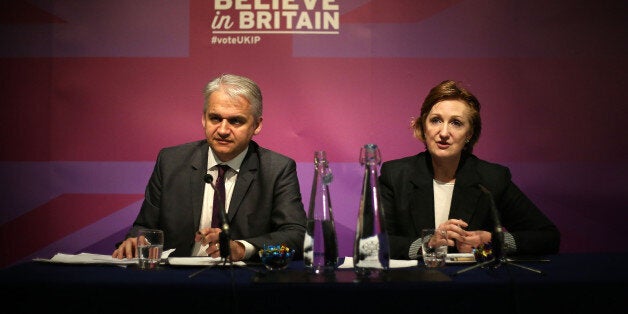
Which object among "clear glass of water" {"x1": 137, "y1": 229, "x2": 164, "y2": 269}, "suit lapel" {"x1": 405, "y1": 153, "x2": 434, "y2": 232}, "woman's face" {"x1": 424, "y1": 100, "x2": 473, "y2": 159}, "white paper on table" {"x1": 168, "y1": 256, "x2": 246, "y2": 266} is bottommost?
"white paper on table" {"x1": 168, "y1": 256, "x2": 246, "y2": 266}

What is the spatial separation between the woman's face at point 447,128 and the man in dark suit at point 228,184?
0.69 metres

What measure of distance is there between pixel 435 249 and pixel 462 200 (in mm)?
909

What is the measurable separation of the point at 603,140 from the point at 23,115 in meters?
3.42

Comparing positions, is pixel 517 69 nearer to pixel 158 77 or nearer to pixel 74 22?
pixel 158 77

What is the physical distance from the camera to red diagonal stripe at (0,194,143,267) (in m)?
3.53

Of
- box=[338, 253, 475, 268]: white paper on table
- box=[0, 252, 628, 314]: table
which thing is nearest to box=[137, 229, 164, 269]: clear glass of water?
box=[0, 252, 628, 314]: table

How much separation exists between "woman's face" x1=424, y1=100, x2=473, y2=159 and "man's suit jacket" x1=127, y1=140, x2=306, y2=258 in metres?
0.69

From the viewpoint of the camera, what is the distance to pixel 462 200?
9.20 feet

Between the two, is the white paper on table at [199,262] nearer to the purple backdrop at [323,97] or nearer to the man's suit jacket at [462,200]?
the man's suit jacket at [462,200]

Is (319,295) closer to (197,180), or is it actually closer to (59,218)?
(197,180)

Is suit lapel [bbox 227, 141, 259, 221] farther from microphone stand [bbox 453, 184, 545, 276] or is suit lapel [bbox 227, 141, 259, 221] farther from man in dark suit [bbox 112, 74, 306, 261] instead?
microphone stand [bbox 453, 184, 545, 276]

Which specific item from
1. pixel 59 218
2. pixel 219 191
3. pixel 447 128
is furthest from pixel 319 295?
pixel 59 218

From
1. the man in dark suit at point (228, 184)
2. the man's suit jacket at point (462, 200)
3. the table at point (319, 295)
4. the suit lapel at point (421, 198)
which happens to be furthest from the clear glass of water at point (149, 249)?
the suit lapel at point (421, 198)

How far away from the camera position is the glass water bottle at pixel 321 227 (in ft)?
6.08
